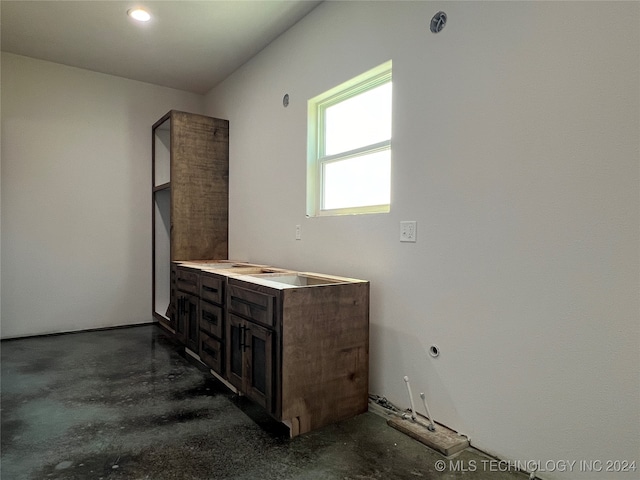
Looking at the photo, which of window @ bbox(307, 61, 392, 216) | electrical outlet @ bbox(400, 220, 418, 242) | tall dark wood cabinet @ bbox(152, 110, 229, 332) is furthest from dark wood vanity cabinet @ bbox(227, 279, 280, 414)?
tall dark wood cabinet @ bbox(152, 110, 229, 332)

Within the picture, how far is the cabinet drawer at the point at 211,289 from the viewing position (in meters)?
2.65

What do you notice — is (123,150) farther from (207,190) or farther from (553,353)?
(553,353)

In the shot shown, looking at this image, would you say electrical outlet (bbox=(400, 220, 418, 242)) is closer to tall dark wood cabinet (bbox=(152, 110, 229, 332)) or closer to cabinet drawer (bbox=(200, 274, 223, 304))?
cabinet drawer (bbox=(200, 274, 223, 304))

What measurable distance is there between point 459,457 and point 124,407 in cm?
195

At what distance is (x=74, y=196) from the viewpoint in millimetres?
4066

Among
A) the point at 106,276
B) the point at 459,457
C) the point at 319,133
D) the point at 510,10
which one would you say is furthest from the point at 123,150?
the point at 459,457

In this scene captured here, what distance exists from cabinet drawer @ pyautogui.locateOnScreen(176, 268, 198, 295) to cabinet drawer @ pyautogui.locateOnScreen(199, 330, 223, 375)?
0.40 m

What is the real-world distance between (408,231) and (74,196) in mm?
3721

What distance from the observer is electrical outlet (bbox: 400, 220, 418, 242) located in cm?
214

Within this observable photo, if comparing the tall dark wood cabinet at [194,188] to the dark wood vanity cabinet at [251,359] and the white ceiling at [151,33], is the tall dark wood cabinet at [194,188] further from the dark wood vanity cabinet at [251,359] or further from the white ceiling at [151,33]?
the dark wood vanity cabinet at [251,359]

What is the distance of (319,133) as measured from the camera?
9.85 feet

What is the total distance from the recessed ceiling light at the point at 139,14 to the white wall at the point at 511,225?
1.51 meters

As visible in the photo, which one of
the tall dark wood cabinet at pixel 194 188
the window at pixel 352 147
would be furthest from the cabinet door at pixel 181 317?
the window at pixel 352 147

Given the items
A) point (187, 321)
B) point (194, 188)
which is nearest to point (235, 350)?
point (187, 321)
